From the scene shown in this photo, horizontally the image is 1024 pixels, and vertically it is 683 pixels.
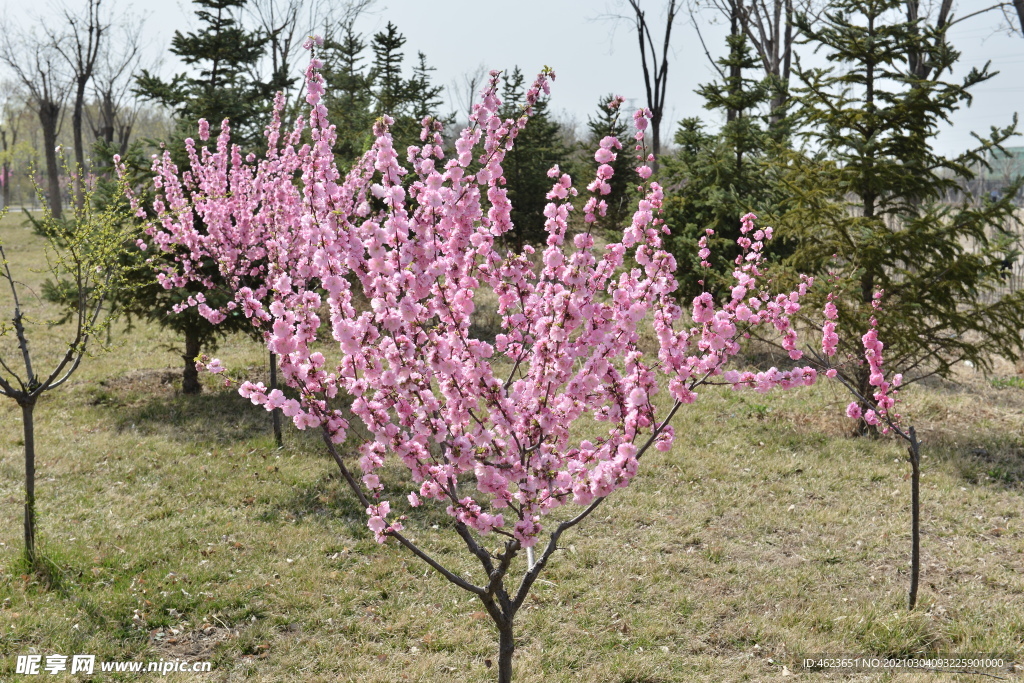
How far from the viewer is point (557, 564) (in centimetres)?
598

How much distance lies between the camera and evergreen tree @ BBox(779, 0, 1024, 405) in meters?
8.12

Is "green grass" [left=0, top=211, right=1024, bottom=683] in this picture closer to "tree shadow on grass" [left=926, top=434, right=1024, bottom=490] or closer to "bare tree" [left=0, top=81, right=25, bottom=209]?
"tree shadow on grass" [left=926, top=434, right=1024, bottom=490]

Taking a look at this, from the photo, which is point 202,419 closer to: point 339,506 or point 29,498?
point 339,506

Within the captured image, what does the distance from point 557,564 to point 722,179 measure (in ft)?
28.5

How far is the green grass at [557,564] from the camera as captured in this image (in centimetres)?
474

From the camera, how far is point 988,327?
27.9 feet

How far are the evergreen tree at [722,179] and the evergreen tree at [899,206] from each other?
8.48ft

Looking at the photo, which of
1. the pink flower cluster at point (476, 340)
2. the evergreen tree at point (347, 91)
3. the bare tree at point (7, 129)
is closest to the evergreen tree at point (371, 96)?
the evergreen tree at point (347, 91)

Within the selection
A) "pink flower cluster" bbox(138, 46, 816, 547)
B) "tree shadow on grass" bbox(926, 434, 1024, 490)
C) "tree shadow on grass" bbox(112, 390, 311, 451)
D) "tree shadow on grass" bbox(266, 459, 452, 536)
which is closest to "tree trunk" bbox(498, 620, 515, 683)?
"pink flower cluster" bbox(138, 46, 816, 547)

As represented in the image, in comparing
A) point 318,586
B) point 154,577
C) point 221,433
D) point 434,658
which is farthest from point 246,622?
point 221,433

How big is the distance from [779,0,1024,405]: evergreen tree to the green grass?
161 centimetres

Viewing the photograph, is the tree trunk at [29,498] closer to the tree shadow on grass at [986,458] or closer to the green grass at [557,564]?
the green grass at [557,564]

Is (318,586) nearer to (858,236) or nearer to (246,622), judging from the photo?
(246,622)

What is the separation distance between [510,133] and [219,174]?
6714mm
